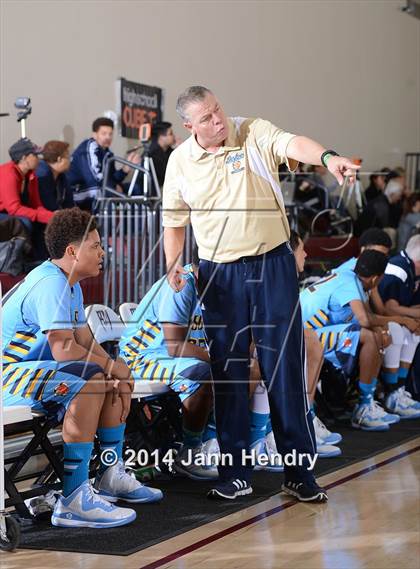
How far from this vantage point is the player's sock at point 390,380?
21.5 ft

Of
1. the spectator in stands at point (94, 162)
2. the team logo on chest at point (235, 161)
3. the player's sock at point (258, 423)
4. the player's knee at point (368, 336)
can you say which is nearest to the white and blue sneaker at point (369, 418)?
the player's knee at point (368, 336)

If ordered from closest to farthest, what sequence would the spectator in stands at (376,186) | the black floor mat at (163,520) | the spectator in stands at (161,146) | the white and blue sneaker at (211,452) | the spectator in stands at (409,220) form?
the black floor mat at (163,520)
the white and blue sneaker at (211,452)
the spectator in stands at (161,146)
the spectator in stands at (409,220)
the spectator in stands at (376,186)

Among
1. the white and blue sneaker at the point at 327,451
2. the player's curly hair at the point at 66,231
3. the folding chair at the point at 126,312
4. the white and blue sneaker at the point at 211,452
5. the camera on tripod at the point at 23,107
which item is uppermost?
the camera on tripod at the point at 23,107

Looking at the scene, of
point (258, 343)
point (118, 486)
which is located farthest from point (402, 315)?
point (118, 486)

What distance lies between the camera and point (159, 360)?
4543mm

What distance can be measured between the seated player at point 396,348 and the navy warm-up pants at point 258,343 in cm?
232

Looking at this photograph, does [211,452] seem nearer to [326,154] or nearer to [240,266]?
[240,266]

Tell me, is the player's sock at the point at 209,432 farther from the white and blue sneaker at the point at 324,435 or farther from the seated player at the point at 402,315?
the seated player at the point at 402,315

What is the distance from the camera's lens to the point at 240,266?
405cm

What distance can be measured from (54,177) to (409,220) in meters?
5.49

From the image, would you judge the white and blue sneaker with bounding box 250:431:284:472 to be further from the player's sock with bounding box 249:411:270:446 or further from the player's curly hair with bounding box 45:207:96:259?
the player's curly hair with bounding box 45:207:96:259

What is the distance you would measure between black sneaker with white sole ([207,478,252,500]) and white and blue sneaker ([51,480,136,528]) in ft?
1.69

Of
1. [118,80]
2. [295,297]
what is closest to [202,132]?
[295,297]

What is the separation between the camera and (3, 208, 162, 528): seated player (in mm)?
3719
